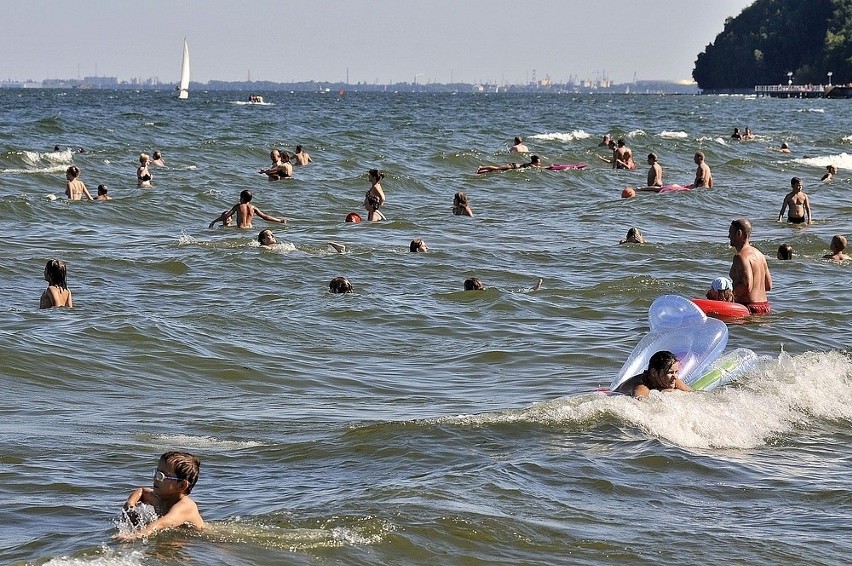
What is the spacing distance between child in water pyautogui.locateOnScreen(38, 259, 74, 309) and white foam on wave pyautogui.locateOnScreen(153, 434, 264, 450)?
16.3ft

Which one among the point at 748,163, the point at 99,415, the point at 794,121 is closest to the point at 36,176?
the point at 748,163

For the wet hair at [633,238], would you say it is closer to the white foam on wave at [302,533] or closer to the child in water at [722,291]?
the child in water at [722,291]

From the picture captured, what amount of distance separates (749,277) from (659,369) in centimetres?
422

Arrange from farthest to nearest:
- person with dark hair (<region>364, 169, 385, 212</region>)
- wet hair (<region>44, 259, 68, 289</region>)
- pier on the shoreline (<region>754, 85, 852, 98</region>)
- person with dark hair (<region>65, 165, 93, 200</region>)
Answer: pier on the shoreline (<region>754, 85, 852, 98</region>)
person with dark hair (<region>65, 165, 93, 200</region>)
person with dark hair (<region>364, 169, 385, 212</region>)
wet hair (<region>44, 259, 68, 289</region>)

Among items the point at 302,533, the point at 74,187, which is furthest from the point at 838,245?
the point at 74,187

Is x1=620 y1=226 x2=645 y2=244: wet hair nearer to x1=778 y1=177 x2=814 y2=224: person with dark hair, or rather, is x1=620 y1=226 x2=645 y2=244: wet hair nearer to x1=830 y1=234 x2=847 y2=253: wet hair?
x1=830 y1=234 x2=847 y2=253: wet hair

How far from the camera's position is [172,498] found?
595 cm

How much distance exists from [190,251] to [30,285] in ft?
9.87

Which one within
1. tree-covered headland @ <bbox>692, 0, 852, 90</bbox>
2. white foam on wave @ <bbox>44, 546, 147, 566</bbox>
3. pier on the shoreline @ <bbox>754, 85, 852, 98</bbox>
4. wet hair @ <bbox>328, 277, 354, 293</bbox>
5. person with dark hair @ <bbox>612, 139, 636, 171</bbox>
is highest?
tree-covered headland @ <bbox>692, 0, 852, 90</bbox>

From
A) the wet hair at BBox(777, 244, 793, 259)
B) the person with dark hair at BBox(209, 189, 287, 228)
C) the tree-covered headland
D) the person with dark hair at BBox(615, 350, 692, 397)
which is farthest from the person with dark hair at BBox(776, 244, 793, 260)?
the tree-covered headland

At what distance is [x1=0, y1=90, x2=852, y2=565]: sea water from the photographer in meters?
6.17

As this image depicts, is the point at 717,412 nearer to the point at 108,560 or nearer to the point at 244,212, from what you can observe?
the point at 108,560

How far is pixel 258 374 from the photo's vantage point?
34.0ft

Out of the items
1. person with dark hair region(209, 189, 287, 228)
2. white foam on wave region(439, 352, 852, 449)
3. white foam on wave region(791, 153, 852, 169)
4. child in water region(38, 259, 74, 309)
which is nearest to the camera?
white foam on wave region(439, 352, 852, 449)
